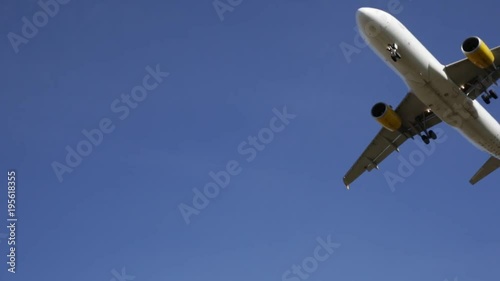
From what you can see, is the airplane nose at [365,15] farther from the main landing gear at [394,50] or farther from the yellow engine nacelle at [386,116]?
the yellow engine nacelle at [386,116]

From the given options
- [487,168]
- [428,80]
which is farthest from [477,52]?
[487,168]

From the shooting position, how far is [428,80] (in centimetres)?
5038

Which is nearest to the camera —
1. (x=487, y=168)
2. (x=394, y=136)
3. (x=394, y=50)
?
(x=394, y=50)

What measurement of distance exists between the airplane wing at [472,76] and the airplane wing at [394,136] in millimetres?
3988

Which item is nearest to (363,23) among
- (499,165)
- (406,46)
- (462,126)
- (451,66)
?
(406,46)

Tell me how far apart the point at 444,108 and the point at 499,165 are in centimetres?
1042

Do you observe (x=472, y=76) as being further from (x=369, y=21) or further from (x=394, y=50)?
(x=369, y=21)

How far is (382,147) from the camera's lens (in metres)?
59.9

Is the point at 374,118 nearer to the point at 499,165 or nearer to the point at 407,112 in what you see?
the point at 407,112

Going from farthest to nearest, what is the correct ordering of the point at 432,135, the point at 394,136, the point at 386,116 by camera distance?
the point at 394,136, the point at 432,135, the point at 386,116

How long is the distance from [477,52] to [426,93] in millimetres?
4497

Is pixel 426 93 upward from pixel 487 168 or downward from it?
upward

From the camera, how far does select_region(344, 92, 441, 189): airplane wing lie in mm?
56844

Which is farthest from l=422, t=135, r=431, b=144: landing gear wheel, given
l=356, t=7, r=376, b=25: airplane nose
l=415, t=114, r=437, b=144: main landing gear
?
l=356, t=7, r=376, b=25: airplane nose
